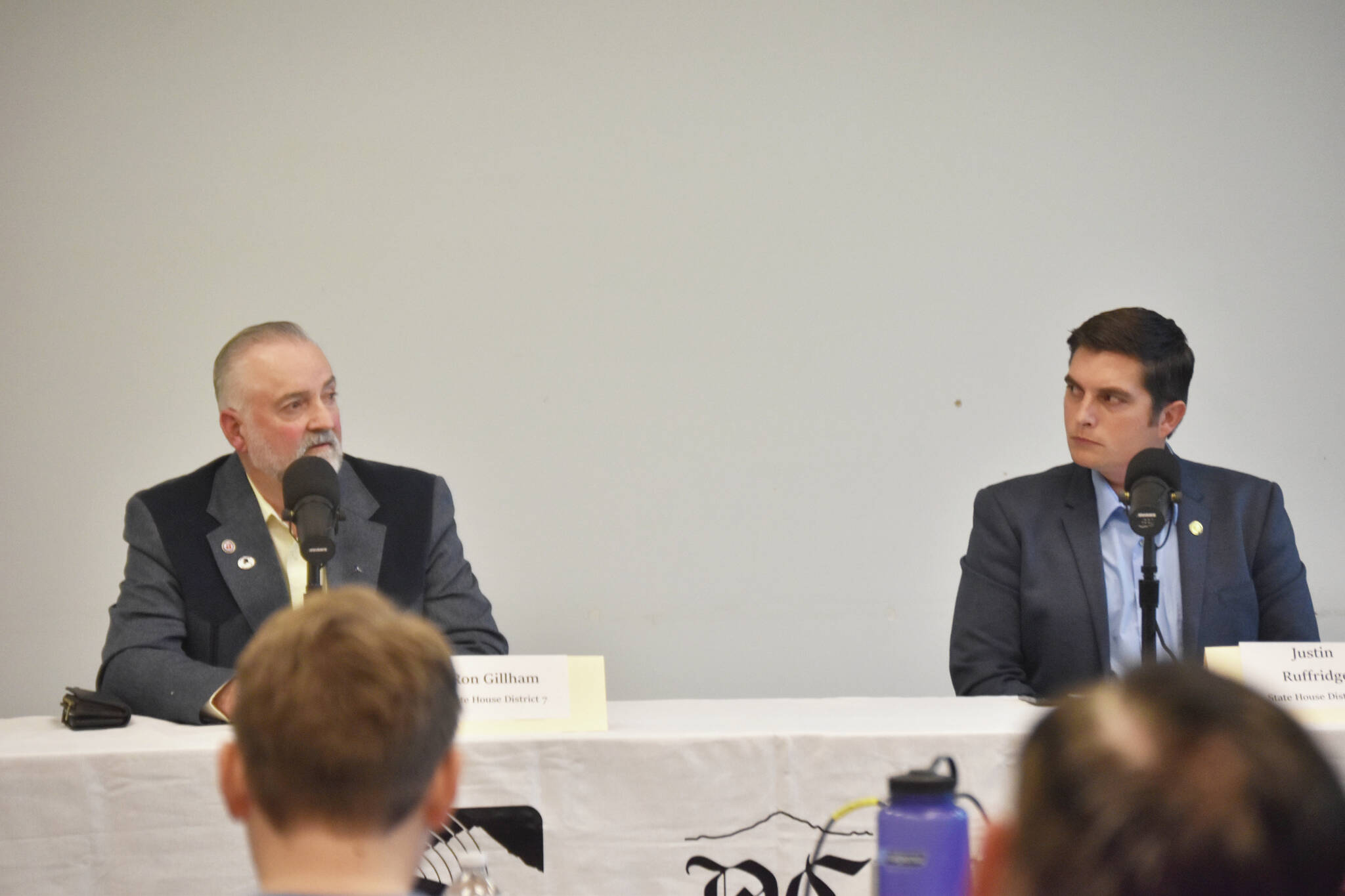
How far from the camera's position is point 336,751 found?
0.97 metres

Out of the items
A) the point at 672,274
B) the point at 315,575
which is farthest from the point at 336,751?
the point at 672,274

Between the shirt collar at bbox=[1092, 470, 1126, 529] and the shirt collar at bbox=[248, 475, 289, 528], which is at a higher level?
the shirt collar at bbox=[248, 475, 289, 528]

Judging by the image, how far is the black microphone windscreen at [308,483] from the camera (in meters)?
2.08

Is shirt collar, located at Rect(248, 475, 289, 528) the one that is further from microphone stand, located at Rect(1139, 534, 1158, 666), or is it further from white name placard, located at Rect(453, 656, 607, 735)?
microphone stand, located at Rect(1139, 534, 1158, 666)

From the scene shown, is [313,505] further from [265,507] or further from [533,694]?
[265,507]

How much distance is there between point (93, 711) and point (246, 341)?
3.06 feet

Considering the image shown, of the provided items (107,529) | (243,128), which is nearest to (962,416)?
(243,128)

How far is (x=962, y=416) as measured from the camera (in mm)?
3752

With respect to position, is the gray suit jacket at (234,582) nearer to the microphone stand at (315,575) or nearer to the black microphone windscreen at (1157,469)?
the microphone stand at (315,575)

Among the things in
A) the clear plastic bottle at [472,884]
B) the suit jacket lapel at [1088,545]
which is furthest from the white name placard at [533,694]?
the suit jacket lapel at [1088,545]

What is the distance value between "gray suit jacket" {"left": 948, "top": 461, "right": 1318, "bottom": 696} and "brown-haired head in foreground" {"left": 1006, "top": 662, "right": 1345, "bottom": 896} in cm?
214

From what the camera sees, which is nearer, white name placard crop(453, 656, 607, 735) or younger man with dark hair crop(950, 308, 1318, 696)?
white name placard crop(453, 656, 607, 735)

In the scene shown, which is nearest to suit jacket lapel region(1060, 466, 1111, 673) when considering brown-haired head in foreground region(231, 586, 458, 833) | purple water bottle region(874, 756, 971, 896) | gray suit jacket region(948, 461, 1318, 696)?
gray suit jacket region(948, 461, 1318, 696)

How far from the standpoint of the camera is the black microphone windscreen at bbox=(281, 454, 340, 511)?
2.08 meters
